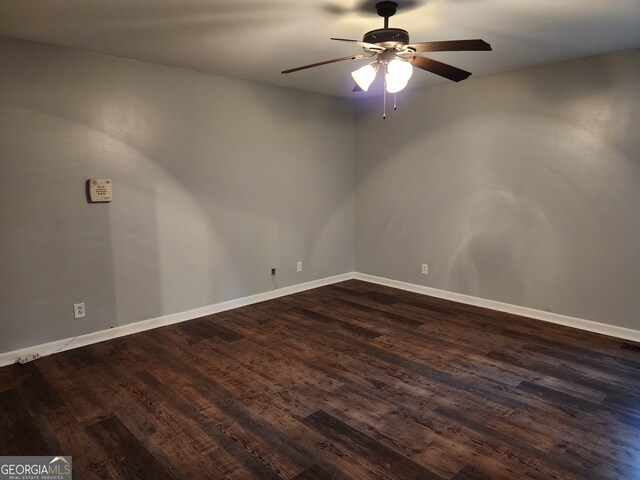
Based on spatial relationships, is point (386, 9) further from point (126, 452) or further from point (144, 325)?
point (144, 325)

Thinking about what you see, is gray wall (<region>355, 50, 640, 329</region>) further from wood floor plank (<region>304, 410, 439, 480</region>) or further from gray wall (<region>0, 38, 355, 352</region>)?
wood floor plank (<region>304, 410, 439, 480</region>)

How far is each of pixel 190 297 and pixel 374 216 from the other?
2480 mm

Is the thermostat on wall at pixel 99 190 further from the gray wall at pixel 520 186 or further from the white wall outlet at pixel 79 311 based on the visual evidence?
the gray wall at pixel 520 186

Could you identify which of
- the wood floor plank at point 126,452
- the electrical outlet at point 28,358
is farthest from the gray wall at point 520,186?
the electrical outlet at point 28,358

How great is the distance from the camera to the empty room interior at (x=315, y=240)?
224cm

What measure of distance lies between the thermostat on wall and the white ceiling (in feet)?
3.29

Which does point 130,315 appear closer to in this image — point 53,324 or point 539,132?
point 53,324

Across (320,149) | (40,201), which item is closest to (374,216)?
(320,149)

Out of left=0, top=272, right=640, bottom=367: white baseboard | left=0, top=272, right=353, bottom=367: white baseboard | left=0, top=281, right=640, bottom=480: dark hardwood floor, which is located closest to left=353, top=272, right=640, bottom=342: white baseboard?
left=0, top=272, right=640, bottom=367: white baseboard

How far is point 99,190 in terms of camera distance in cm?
335

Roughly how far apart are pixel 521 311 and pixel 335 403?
247 centimetres

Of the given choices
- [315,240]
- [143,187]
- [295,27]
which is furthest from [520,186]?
[143,187]

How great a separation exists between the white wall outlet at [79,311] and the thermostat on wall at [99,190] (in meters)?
0.84

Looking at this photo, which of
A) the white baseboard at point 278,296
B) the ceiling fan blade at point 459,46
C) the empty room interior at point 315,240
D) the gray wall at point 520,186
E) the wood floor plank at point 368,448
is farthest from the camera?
the gray wall at point 520,186
